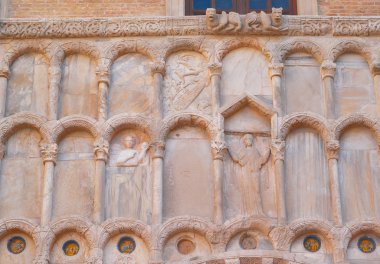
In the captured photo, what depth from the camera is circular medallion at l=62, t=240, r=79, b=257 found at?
1255cm

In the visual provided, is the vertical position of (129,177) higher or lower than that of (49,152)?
lower

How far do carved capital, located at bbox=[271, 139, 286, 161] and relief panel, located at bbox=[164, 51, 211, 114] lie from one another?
38.0 inches

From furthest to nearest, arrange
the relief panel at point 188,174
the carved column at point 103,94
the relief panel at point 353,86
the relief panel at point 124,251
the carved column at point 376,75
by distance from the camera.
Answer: the carved column at point 376,75, the relief panel at point 353,86, the carved column at point 103,94, the relief panel at point 188,174, the relief panel at point 124,251

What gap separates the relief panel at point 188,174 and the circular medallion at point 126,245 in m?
0.51

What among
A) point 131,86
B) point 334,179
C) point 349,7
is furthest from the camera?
point 349,7

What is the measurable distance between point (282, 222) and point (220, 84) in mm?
2082

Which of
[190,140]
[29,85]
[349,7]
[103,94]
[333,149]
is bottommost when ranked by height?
[333,149]

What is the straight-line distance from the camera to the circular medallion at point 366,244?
12492 mm

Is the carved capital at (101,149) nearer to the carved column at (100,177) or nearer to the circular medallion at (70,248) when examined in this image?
the carved column at (100,177)

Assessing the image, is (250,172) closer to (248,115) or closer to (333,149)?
(248,115)

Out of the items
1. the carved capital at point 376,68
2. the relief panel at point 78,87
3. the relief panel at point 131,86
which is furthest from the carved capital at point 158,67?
the carved capital at point 376,68

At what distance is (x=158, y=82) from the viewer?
1341cm

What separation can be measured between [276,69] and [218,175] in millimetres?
1675

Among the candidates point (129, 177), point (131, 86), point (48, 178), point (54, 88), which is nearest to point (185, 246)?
point (129, 177)
